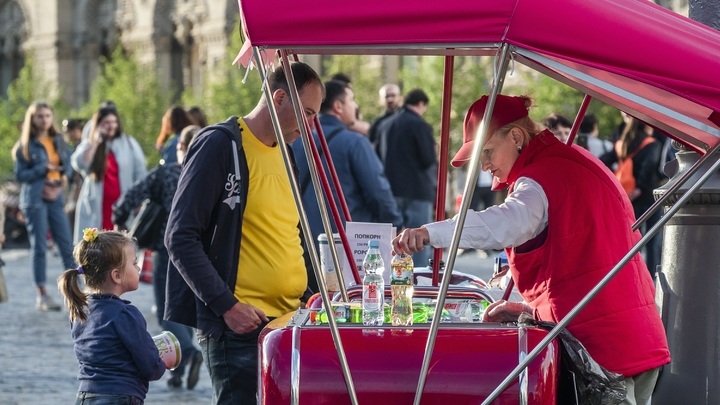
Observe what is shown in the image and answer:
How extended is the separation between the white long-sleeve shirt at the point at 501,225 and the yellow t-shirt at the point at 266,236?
3.62 feet

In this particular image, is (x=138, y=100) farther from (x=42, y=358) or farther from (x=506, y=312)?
(x=506, y=312)

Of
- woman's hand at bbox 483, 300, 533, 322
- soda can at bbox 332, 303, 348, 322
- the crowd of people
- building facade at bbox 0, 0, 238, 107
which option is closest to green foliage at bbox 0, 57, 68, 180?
building facade at bbox 0, 0, 238, 107

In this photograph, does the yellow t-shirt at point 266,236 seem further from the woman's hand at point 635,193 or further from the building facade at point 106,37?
the building facade at point 106,37

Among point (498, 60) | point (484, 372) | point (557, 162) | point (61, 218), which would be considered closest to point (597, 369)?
point (484, 372)

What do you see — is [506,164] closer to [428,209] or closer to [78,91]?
[428,209]

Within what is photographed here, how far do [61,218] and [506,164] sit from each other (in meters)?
9.33

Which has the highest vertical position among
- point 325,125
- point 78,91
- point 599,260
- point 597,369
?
point 78,91

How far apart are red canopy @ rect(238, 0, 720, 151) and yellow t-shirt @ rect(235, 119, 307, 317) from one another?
1.13 m

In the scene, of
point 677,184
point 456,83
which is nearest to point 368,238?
point 677,184

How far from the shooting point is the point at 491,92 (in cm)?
381

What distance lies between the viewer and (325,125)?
27.8 ft

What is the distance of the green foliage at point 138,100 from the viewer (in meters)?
42.1

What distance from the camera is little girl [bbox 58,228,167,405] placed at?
193 inches

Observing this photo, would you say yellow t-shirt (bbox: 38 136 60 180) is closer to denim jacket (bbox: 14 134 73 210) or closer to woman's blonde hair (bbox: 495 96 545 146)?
denim jacket (bbox: 14 134 73 210)
